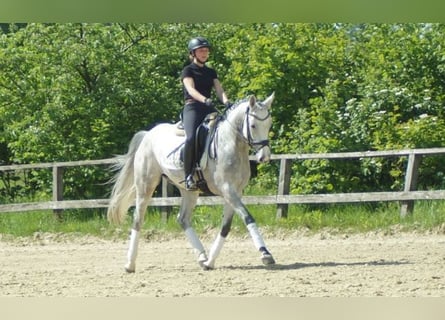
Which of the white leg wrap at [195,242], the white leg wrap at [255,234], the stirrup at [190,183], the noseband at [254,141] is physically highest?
the noseband at [254,141]

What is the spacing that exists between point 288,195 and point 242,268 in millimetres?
3074

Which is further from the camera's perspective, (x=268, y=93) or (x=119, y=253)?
(x=268, y=93)

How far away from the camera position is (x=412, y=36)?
34.5 feet

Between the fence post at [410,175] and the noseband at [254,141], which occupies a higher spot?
the noseband at [254,141]

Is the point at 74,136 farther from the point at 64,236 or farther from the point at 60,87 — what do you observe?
the point at 64,236

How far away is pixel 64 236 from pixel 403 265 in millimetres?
4610

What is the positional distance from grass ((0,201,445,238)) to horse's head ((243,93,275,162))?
9.34 ft

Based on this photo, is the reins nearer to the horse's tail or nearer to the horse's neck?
the horse's neck

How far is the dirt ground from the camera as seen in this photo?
5.11 m

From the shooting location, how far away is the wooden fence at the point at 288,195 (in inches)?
345

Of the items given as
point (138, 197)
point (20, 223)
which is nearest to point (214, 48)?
point (20, 223)

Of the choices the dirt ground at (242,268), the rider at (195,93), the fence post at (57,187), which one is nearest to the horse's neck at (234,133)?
the rider at (195,93)

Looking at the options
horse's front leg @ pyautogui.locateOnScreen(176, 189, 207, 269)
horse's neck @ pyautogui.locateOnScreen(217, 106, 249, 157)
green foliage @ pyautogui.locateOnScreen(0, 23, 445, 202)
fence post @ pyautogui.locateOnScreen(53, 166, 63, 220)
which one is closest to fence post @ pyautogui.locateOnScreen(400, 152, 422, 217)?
green foliage @ pyautogui.locateOnScreen(0, 23, 445, 202)

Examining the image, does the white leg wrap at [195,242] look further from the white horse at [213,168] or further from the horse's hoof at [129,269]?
the horse's hoof at [129,269]
